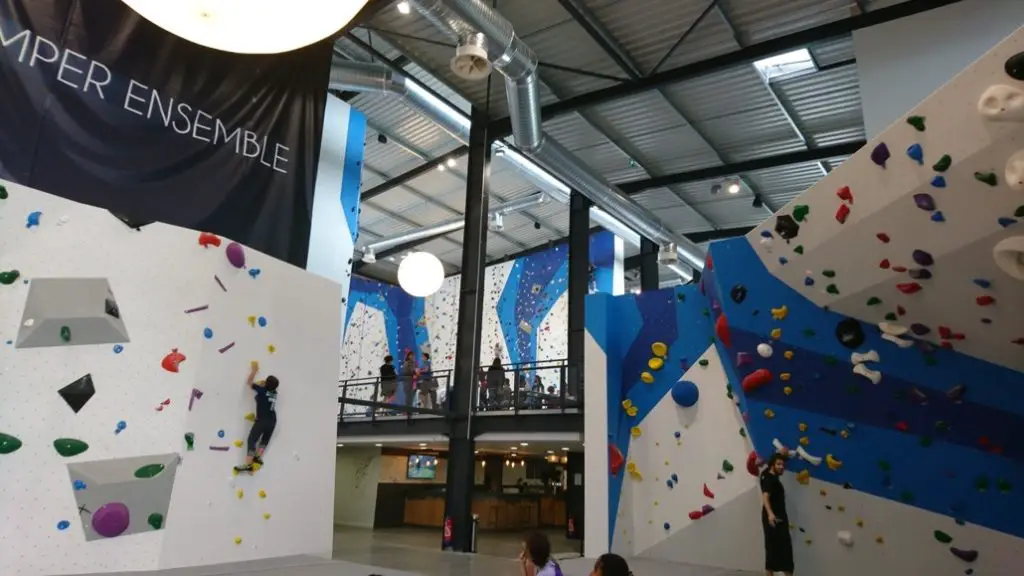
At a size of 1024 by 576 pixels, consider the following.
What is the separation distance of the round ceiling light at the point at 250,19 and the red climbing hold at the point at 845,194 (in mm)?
3064

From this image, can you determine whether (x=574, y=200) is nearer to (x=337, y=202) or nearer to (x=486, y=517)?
(x=337, y=202)

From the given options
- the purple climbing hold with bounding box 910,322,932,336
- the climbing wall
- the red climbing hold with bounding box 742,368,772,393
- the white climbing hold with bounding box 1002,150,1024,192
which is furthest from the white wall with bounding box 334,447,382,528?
the white climbing hold with bounding box 1002,150,1024,192

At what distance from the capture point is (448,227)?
46.3ft

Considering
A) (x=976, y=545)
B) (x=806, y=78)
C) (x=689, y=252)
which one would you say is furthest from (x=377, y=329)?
(x=976, y=545)

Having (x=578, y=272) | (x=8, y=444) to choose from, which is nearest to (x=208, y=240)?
(x=8, y=444)

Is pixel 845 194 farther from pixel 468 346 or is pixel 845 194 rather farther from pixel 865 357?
pixel 468 346

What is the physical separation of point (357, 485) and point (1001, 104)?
15.0 m

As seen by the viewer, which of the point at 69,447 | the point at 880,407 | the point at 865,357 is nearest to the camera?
the point at 69,447

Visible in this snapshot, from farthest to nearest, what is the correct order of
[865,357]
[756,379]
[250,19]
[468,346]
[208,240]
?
[468,346]
[756,379]
[208,240]
[865,357]
[250,19]

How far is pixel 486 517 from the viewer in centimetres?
1507

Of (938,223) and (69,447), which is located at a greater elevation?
(938,223)

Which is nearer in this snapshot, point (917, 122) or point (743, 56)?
point (917, 122)

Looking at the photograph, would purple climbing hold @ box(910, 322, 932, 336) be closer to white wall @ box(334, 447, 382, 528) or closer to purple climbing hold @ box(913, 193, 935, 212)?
purple climbing hold @ box(913, 193, 935, 212)

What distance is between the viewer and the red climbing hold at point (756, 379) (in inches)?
207
